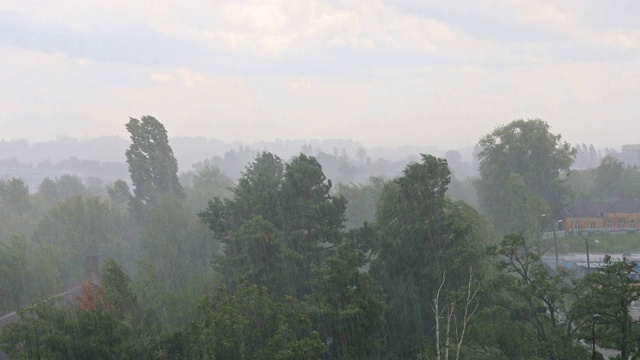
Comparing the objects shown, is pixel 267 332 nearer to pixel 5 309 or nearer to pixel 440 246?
pixel 440 246

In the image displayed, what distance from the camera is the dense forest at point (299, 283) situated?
500 inches

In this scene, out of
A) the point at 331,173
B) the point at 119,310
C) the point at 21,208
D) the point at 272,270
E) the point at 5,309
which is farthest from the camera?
the point at 331,173

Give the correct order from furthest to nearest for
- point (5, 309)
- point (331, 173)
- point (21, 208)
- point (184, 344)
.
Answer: point (331, 173) → point (21, 208) → point (5, 309) → point (184, 344)

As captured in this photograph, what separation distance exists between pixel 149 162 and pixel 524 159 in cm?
3118

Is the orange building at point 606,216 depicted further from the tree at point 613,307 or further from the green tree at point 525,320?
the tree at point 613,307

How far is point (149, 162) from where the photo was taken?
1564 inches

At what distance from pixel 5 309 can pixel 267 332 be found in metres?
19.2

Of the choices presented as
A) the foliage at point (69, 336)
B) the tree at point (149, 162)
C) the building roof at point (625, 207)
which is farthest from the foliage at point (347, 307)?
the building roof at point (625, 207)

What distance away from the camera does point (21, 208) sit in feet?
181

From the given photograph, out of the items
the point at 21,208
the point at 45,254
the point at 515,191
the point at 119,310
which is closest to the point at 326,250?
the point at 119,310

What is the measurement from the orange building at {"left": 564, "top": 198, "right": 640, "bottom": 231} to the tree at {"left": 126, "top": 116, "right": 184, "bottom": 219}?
35994 millimetres

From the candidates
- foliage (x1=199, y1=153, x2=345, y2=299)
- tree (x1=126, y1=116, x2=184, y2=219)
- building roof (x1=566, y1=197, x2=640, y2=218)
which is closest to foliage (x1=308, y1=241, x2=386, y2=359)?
foliage (x1=199, y1=153, x2=345, y2=299)

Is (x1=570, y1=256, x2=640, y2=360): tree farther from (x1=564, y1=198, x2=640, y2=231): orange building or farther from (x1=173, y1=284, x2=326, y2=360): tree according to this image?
(x1=564, y1=198, x2=640, y2=231): orange building

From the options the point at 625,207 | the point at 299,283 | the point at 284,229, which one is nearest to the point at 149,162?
the point at 284,229
